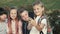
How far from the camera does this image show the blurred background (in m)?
1.83

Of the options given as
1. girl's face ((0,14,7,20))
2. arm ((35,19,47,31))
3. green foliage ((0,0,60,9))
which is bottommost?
arm ((35,19,47,31))

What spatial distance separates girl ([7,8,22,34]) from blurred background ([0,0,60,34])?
8cm

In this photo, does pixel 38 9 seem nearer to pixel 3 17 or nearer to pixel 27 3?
pixel 27 3

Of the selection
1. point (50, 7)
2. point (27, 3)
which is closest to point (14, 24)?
point (27, 3)

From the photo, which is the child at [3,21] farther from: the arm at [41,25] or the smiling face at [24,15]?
the arm at [41,25]

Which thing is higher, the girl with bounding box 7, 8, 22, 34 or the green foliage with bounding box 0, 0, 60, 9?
the green foliage with bounding box 0, 0, 60, 9

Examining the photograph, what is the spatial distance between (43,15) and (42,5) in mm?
110

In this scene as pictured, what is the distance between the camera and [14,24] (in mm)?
1868

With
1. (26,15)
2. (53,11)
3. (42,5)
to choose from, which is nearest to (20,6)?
(26,15)

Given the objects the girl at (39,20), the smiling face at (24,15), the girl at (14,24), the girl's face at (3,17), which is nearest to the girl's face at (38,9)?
the girl at (39,20)

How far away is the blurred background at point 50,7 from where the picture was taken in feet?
6.01

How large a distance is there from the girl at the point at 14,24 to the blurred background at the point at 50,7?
8cm

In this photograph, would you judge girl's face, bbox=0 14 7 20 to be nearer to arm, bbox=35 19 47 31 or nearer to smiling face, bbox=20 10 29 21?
smiling face, bbox=20 10 29 21

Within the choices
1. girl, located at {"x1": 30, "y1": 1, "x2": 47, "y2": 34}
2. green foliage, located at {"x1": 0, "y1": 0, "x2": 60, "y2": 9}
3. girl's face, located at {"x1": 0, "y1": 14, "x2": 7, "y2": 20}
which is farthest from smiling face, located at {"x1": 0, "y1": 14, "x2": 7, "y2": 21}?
girl, located at {"x1": 30, "y1": 1, "x2": 47, "y2": 34}
